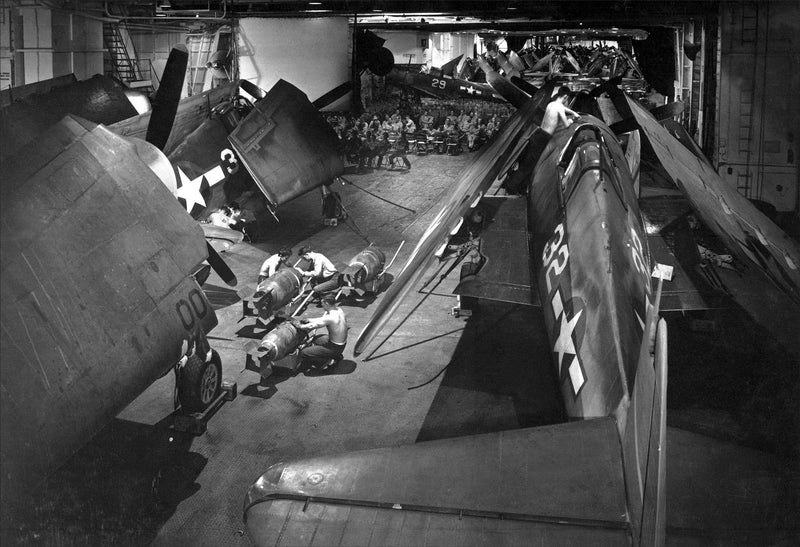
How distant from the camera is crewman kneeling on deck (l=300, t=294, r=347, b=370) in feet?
31.1

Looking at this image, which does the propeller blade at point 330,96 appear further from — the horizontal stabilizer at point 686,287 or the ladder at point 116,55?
the horizontal stabilizer at point 686,287

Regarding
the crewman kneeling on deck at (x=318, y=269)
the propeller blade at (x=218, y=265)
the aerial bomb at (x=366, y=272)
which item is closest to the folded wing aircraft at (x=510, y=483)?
the propeller blade at (x=218, y=265)

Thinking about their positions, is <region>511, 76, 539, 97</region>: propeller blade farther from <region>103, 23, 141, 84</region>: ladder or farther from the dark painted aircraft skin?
the dark painted aircraft skin

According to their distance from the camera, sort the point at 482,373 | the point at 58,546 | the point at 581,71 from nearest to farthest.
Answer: the point at 58,546 → the point at 482,373 → the point at 581,71

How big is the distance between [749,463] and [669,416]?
3.94 m

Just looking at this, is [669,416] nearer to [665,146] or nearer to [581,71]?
[665,146]

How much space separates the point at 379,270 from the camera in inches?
505

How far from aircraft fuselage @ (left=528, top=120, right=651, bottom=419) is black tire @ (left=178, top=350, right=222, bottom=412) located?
156 inches

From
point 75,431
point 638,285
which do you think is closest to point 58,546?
point 75,431

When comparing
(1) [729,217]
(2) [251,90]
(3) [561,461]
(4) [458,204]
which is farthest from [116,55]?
(3) [561,461]

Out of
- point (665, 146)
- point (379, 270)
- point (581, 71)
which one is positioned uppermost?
point (581, 71)

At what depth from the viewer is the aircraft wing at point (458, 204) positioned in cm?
562

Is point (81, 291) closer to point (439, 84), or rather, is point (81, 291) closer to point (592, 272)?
point (592, 272)

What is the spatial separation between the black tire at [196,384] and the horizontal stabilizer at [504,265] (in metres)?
3.33
